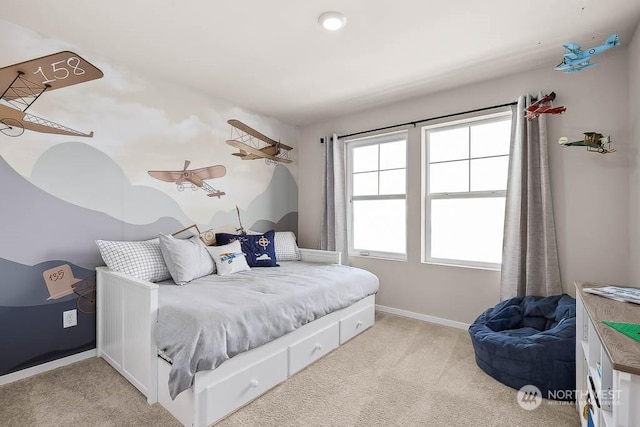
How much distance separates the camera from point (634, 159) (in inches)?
85.9

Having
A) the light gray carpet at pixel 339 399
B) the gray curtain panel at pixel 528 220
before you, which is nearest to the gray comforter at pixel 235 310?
the light gray carpet at pixel 339 399

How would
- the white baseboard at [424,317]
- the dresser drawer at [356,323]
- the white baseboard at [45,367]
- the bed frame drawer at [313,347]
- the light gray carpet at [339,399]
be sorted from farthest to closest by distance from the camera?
the white baseboard at [424,317], the dresser drawer at [356,323], the bed frame drawer at [313,347], the white baseboard at [45,367], the light gray carpet at [339,399]

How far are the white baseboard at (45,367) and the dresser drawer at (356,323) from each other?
2010 mm

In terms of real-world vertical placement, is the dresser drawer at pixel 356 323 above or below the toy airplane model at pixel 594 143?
below

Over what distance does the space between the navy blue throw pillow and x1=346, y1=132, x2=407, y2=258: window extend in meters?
1.16

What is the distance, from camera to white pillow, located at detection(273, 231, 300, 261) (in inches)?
139

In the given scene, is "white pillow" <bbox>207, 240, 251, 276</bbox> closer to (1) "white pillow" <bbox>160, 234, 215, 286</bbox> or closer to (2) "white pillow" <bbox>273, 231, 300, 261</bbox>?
(1) "white pillow" <bbox>160, 234, 215, 286</bbox>

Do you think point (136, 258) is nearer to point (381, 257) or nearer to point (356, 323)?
point (356, 323)

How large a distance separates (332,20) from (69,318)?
2.86m

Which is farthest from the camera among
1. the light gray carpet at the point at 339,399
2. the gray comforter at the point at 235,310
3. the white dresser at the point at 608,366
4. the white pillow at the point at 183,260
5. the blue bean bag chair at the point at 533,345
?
the white pillow at the point at 183,260

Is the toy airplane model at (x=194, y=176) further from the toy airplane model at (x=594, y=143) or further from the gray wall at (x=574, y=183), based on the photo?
the toy airplane model at (x=594, y=143)

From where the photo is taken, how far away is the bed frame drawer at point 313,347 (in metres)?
2.15

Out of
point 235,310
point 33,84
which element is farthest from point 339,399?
point 33,84

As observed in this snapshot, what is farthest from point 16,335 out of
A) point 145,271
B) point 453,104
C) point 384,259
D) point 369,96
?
point 453,104
